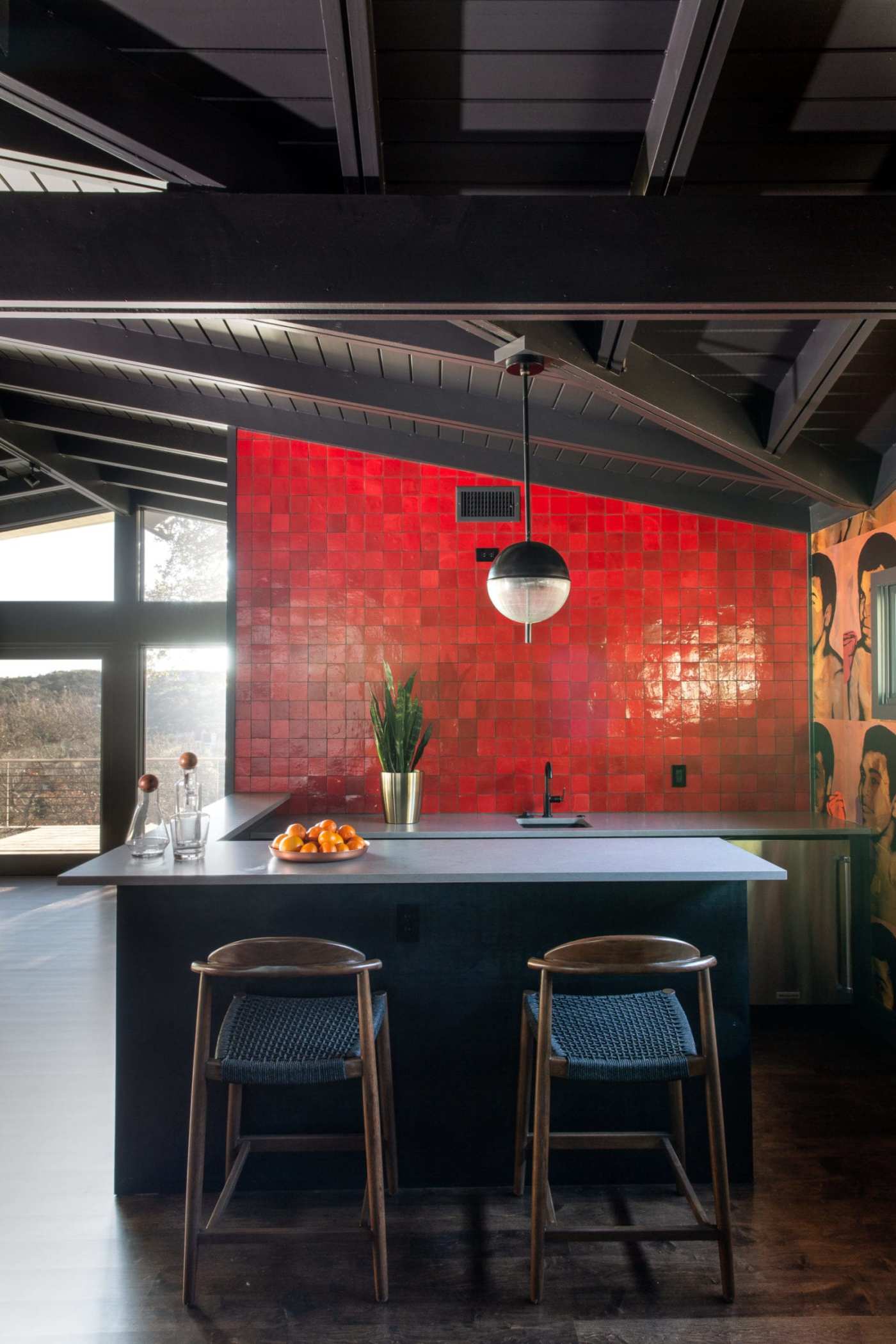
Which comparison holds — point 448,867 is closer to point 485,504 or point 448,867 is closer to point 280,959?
point 280,959

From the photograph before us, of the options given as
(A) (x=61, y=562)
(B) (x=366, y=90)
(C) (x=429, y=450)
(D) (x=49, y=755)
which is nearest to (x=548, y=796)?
(C) (x=429, y=450)

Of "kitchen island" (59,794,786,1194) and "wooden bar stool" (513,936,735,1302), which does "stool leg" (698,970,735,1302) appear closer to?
"wooden bar stool" (513,936,735,1302)

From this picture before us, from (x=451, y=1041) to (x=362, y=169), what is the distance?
235 centimetres

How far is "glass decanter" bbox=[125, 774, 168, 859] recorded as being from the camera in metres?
2.74

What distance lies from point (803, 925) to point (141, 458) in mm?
5136

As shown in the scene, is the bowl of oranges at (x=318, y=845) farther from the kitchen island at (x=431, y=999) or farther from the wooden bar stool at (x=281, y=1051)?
the wooden bar stool at (x=281, y=1051)

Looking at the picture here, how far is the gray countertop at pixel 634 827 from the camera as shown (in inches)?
161

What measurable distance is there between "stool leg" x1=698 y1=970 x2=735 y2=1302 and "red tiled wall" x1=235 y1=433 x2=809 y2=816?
2489mm

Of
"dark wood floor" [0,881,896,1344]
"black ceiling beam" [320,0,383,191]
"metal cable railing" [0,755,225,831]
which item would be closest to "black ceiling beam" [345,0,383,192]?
"black ceiling beam" [320,0,383,191]

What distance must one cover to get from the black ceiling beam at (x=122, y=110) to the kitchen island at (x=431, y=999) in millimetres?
1801

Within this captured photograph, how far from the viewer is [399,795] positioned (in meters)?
4.35

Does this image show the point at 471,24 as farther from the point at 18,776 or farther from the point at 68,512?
the point at 18,776

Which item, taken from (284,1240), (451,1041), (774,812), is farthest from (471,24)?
(774,812)

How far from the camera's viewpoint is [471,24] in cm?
174
